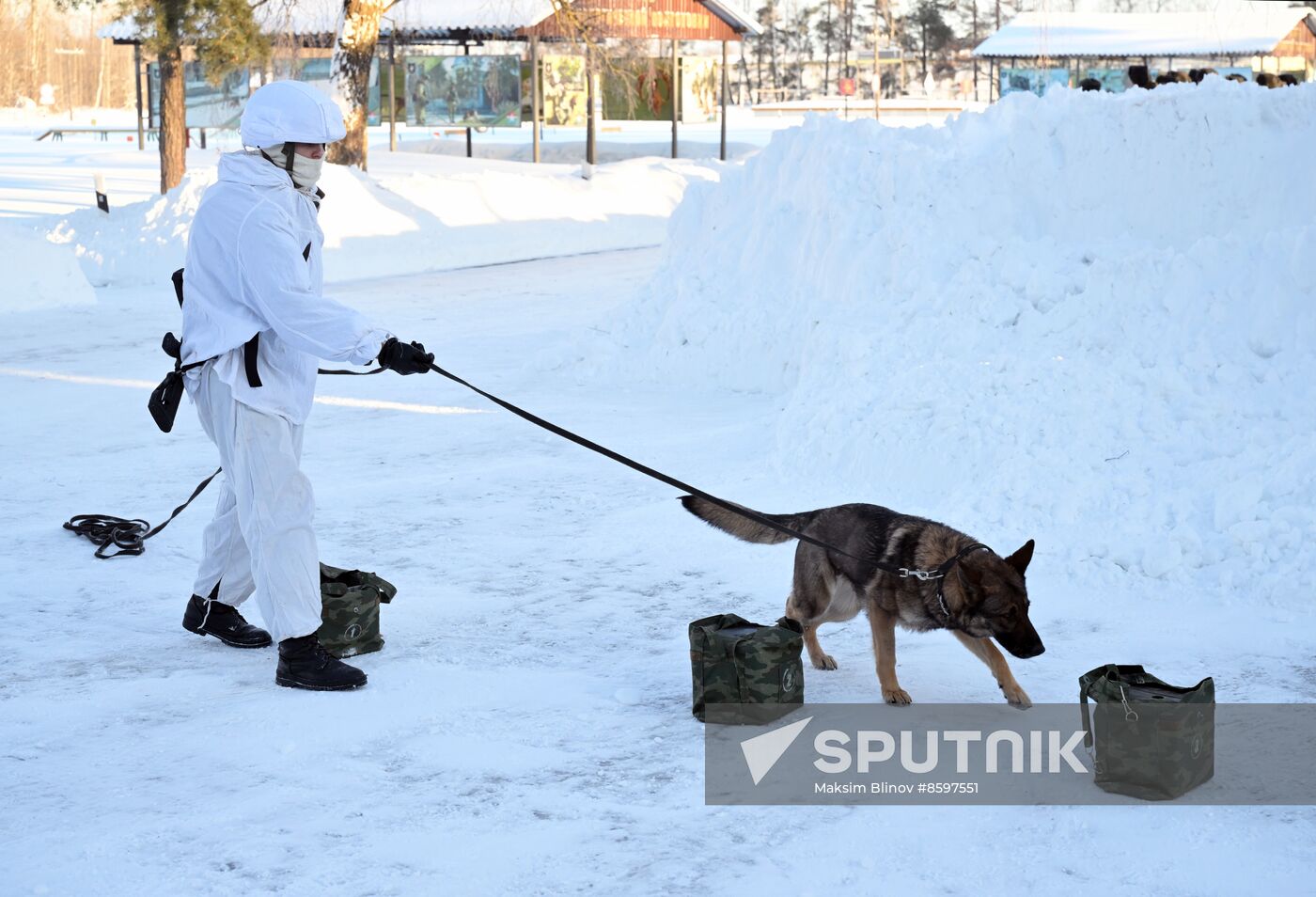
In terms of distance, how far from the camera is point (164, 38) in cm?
2141

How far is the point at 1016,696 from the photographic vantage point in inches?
181

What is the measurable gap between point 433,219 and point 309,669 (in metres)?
18.2

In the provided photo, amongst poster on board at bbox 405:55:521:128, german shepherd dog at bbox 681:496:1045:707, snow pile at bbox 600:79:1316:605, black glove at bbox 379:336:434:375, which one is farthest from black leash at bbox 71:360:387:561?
poster on board at bbox 405:55:521:128

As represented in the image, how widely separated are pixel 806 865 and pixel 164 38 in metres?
20.7

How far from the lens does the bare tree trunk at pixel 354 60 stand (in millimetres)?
23422

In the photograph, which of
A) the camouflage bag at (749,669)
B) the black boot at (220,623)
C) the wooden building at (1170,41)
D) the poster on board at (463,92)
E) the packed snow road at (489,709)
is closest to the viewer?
the packed snow road at (489,709)

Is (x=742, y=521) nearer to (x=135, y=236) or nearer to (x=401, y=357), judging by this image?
(x=401, y=357)

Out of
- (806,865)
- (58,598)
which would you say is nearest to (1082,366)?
(806,865)

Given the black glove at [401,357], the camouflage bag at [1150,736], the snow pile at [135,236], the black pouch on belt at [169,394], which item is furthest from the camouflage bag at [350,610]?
the snow pile at [135,236]

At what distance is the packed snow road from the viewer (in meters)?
3.60

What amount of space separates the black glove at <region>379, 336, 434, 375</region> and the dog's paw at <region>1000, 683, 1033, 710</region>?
6.95 feet

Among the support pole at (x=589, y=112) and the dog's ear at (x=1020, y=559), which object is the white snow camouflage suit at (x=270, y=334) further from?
the support pole at (x=589, y=112)

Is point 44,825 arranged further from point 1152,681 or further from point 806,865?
point 1152,681

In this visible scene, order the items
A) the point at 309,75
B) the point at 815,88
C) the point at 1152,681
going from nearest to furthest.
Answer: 1. the point at 1152,681
2. the point at 309,75
3. the point at 815,88
